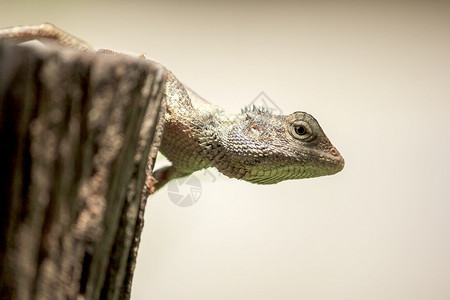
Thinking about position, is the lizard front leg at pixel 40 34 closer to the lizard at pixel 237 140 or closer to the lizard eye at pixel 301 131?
the lizard at pixel 237 140

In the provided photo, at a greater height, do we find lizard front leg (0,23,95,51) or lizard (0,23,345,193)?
lizard front leg (0,23,95,51)

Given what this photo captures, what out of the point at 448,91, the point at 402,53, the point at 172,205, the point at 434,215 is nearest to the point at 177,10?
the point at 172,205

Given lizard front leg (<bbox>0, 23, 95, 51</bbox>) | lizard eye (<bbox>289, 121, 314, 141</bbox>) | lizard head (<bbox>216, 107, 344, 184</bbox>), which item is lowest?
lizard head (<bbox>216, 107, 344, 184</bbox>)

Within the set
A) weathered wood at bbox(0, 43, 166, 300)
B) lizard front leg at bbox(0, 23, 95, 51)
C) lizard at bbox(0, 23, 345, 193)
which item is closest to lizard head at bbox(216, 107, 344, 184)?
lizard at bbox(0, 23, 345, 193)

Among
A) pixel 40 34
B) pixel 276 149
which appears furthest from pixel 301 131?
pixel 40 34

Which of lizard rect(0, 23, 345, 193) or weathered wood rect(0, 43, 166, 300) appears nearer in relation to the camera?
weathered wood rect(0, 43, 166, 300)

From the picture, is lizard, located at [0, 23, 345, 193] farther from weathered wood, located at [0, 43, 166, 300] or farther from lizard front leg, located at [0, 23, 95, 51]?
weathered wood, located at [0, 43, 166, 300]

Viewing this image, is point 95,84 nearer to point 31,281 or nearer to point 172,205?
point 31,281
